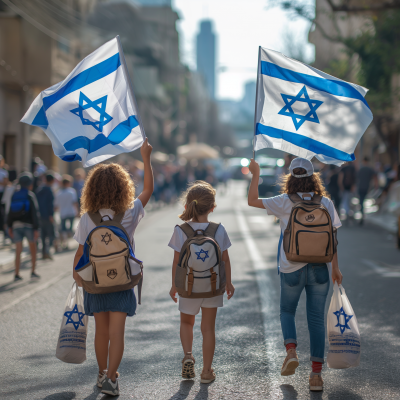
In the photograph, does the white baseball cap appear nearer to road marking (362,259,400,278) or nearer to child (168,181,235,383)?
child (168,181,235,383)

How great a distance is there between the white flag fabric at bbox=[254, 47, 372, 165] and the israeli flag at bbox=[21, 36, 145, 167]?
1.16m

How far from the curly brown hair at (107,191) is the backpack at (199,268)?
543mm

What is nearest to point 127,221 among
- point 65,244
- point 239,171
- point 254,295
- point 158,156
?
point 254,295

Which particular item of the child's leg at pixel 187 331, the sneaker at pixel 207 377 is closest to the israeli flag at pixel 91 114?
the child's leg at pixel 187 331

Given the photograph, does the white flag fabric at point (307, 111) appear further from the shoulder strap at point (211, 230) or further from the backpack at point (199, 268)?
the backpack at point (199, 268)

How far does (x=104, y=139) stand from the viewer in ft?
16.6

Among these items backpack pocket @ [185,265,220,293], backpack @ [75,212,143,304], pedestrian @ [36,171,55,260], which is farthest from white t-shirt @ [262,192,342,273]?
pedestrian @ [36,171,55,260]

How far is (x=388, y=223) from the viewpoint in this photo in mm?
17422

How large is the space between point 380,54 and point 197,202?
1935cm

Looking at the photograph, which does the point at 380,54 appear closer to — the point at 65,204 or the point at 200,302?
the point at 65,204

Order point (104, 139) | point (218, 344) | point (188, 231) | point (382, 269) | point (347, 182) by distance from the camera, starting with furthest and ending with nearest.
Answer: point (347, 182) → point (382, 269) → point (218, 344) → point (104, 139) → point (188, 231)

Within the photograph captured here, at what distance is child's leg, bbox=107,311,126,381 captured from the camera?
4067mm

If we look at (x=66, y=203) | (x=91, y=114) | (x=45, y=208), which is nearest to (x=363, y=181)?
(x=66, y=203)

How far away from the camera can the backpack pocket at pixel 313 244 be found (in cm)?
420
